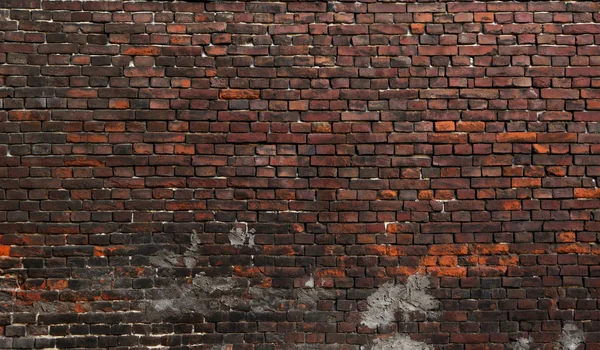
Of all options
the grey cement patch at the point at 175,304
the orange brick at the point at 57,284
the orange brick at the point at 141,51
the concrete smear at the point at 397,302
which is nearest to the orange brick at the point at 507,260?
the concrete smear at the point at 397,302

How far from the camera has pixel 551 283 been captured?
3.59m

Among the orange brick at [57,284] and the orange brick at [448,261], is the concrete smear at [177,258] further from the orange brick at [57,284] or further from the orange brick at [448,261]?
the orange brick at [448,261]

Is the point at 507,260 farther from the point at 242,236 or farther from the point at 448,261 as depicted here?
the point at 242,236

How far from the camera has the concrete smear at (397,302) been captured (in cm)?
358

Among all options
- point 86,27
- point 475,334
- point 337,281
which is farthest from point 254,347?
point 86,27

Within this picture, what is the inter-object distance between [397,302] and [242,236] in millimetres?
1213

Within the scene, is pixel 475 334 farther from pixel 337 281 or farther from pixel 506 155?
pixel 506 155

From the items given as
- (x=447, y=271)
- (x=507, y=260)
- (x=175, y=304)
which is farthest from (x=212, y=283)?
(x=507, y=260)

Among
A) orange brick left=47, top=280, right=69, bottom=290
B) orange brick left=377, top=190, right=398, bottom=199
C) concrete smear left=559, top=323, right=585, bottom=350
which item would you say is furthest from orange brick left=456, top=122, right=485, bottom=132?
orange brick left=47, top=280, right=69, bottom=290

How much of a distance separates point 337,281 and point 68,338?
1.96 m

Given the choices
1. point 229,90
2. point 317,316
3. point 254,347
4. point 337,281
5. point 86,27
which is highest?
point 86,27

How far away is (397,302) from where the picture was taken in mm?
3582

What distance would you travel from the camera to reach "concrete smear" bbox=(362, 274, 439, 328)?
358cm

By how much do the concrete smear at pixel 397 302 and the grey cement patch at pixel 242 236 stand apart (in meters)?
0.95
